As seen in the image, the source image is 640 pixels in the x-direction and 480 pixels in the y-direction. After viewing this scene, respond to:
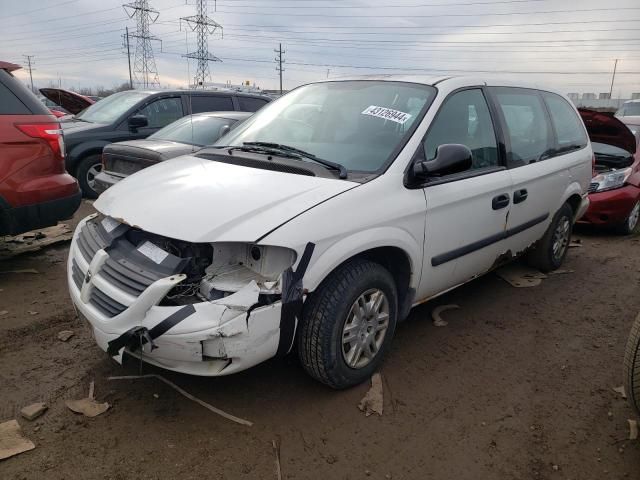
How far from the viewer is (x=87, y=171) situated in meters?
7.46

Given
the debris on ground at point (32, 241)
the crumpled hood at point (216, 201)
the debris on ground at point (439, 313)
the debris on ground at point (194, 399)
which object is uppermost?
the crumpled hood at point (216, 201)

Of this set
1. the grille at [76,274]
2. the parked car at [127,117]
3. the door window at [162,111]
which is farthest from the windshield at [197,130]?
the grille at [76,274]

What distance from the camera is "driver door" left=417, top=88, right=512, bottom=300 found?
3068mm

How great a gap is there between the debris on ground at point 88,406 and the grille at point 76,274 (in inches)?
23.9

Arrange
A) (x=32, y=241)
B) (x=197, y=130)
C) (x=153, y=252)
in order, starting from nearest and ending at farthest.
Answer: (x=153, y=252) < (x=32, y=241) < (x=197, y=130)

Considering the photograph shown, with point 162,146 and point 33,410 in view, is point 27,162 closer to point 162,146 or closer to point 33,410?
point 162,146

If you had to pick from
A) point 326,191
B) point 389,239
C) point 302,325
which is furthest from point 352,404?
point 326,191

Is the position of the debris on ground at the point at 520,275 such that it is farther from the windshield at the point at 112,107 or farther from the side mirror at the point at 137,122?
the windshield at the point at 112,107

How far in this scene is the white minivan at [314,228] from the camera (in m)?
2.27

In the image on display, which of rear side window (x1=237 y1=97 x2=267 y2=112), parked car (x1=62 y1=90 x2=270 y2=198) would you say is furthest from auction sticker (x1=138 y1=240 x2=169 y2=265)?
rear side window (x1=237 y1=97 x2=267 y2=112)

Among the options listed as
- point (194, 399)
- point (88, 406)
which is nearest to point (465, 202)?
point (194, 399)

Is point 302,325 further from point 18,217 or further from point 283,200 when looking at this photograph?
point 18,217

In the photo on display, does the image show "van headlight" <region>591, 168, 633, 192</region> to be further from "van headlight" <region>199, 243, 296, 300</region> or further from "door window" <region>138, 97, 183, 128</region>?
"door window" <region>138, 97, 183, 128</region>

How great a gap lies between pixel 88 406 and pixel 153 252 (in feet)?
2.99
